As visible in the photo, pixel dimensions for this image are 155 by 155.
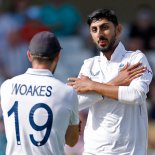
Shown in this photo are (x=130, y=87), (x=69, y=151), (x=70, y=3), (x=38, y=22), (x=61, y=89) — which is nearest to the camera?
(x=61, y=89)

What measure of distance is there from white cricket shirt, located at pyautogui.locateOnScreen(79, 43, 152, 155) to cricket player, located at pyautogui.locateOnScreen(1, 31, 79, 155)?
62 cm

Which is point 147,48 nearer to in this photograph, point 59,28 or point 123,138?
point 59,28

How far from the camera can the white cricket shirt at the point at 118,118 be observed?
6895mm

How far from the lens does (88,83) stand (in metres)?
6.97

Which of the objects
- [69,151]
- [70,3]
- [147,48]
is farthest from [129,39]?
[69,151]

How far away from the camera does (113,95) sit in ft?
22.4

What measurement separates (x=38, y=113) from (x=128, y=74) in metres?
1.06

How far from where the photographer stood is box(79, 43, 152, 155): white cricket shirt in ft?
22.6

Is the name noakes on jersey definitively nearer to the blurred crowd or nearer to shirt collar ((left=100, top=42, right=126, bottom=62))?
shirt collar ((left=100, top=42, right=126, bottom=62))

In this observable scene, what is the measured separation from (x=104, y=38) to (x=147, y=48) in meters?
7.86

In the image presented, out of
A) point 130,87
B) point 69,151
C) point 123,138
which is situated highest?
point 130,87

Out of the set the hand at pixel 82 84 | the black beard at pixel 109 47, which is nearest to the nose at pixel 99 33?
the black beard at pixel 109 47

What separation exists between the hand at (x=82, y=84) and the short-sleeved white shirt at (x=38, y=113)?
0.63m

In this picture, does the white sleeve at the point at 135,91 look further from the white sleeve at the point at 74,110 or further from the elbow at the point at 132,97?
the white sleeve at the point at 74,110
